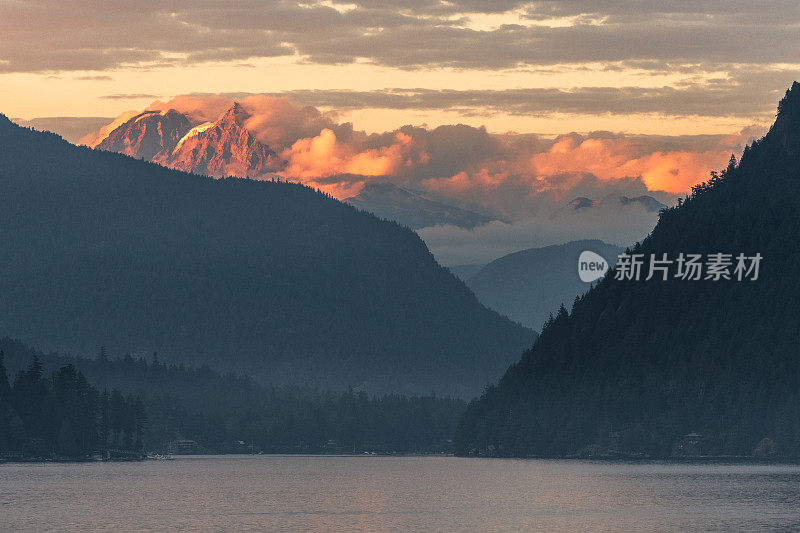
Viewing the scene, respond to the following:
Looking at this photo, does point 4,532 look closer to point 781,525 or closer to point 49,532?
point 49,532

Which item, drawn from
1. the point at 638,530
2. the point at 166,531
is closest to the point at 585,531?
the point at 638,530

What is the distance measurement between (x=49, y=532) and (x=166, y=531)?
14414 millimetres

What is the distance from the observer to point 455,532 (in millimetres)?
197250

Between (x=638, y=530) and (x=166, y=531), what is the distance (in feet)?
193

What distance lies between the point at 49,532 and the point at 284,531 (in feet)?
95.6

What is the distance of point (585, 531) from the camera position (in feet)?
650

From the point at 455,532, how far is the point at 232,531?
27.8 metres

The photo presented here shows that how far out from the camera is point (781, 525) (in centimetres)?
19925

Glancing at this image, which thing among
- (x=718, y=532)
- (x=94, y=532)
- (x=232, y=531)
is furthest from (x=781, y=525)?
(x=94, y=532)

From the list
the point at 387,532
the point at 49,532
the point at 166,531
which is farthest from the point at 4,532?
the point at 387,532

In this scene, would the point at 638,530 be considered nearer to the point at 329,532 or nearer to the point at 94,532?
the point at 329,532

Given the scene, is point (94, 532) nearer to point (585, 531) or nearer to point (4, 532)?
point (4, 532)

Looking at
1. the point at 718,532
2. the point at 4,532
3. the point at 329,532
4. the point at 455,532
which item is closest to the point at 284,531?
the point at 329,532

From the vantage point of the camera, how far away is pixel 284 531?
198 meters
